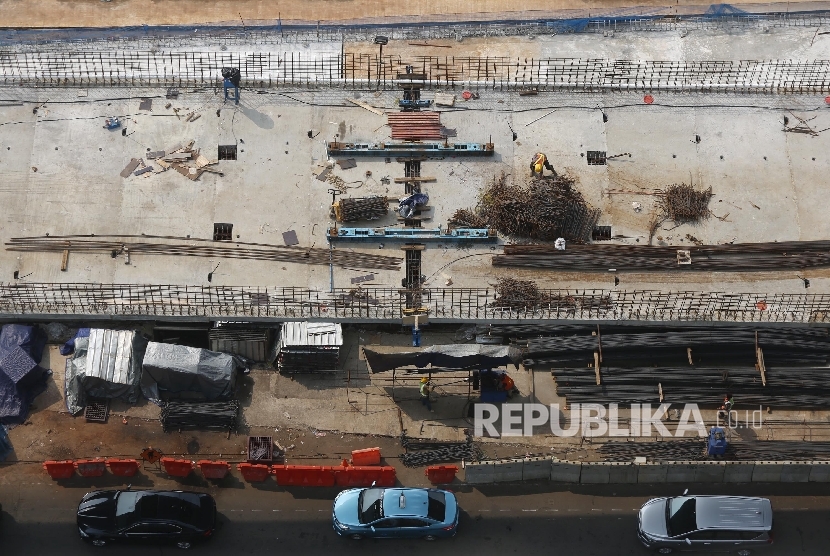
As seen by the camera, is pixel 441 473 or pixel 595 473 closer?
pixel 595 473

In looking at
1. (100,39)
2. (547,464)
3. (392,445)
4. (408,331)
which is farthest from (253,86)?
(547,464)

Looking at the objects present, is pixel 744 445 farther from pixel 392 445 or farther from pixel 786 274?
pixel 392 445

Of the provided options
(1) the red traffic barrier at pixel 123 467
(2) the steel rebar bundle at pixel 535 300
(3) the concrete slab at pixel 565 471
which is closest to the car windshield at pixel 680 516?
(3) the concrete slab at pixel 565 471

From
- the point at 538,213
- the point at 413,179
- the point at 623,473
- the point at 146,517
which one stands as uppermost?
the point at 413,179

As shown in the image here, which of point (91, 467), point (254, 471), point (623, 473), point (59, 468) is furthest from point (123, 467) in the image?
point (623, 473)

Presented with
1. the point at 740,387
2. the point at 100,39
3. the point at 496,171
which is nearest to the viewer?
the point at 740,387

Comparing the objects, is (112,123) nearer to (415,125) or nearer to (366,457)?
(415,125)
